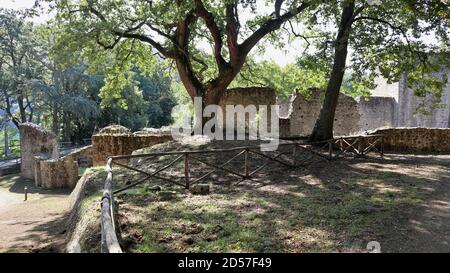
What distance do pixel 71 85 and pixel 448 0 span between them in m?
32.2

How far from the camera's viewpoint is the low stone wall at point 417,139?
18.1m

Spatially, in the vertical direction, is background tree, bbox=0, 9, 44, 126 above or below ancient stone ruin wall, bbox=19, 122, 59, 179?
above

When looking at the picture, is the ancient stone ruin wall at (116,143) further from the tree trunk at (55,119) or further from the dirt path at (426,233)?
the tree trunk at (55,119)

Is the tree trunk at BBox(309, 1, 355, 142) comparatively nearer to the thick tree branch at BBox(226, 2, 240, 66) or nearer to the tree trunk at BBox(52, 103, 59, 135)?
the thick tree branch at BBox(226, 2, 240, 66)

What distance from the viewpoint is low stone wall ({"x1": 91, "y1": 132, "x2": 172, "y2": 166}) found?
16.7 meters

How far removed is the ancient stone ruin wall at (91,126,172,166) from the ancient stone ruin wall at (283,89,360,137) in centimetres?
979

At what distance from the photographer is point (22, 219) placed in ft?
38.2

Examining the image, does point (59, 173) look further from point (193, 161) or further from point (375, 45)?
point (375, 45)

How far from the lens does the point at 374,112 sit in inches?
1067

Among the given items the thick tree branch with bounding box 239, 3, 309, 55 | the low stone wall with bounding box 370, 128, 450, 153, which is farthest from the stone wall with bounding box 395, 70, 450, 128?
the thick tree branch with bounding box 239, 3, 309, 55

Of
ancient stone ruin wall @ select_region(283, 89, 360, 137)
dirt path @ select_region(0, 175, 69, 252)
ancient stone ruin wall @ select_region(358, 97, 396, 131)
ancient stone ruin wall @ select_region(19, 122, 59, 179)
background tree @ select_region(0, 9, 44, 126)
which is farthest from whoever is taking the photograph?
background tree @ select_region(0, 9, 44, 126)

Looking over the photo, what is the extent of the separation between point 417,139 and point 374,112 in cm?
910

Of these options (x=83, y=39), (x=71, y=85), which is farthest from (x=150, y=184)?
(x=71, y=85)

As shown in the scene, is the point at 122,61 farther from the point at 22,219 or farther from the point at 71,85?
the point at 71,85
